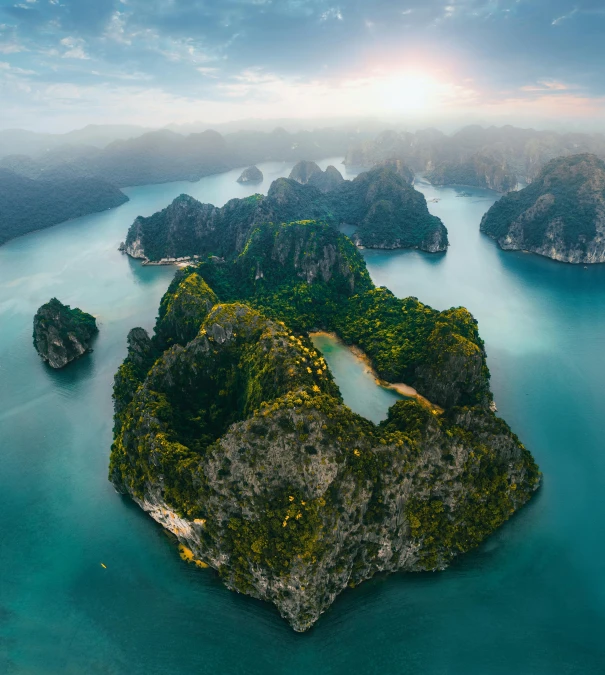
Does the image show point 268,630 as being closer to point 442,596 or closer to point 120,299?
point 442,596

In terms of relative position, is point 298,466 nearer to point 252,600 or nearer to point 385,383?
point 252,600

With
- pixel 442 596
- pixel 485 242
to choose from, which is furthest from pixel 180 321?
pixel 485 242

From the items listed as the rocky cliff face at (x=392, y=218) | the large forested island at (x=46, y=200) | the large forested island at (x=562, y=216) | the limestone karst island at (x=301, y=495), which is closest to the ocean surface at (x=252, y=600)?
→ the limestone karst island at (x=301, y=495)

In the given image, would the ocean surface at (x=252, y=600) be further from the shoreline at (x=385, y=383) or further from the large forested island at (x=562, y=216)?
the large forested island at (x=562, y=216)

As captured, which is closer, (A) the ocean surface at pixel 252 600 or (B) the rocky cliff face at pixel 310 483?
(A) the ocean surface at pixel 252 600

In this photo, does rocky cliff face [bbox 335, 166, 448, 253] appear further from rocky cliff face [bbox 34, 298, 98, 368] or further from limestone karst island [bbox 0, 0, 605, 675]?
rocky cliff face [bbox 34, 298, 98, 368]
